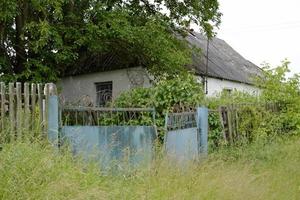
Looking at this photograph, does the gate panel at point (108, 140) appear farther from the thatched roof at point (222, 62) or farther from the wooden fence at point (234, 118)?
the thatched roof at point (222, 62)

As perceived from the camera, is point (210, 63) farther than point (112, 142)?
Yes

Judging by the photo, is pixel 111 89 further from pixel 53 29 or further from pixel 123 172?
pixel 123 172

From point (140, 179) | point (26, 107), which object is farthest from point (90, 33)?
point (140, 179)

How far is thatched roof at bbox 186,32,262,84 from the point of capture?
2055 centimetres

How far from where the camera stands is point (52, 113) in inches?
269

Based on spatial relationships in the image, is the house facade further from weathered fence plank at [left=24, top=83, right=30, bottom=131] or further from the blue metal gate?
weathered fence plank at [left=24, top=83, right=30, bottom=131]

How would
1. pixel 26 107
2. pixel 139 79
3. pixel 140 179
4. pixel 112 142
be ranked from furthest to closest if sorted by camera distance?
pixel 139 79, pixel 112 142, pixel 26 107, pixel 140 179

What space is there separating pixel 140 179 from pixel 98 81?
13.4 m

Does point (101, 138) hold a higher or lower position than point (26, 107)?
lower

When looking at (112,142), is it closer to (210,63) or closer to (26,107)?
(26,107)

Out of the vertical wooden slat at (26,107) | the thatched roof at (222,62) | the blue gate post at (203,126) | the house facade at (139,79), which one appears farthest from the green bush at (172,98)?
the thatched roof at (222,62)

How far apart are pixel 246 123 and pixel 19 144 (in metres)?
6.48

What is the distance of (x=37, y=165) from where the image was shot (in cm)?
486

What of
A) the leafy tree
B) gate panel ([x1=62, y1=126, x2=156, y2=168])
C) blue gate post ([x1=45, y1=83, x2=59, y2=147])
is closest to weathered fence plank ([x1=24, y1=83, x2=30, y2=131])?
blue gate post ([x1=45, y1=83, x2=59, y2=147])
